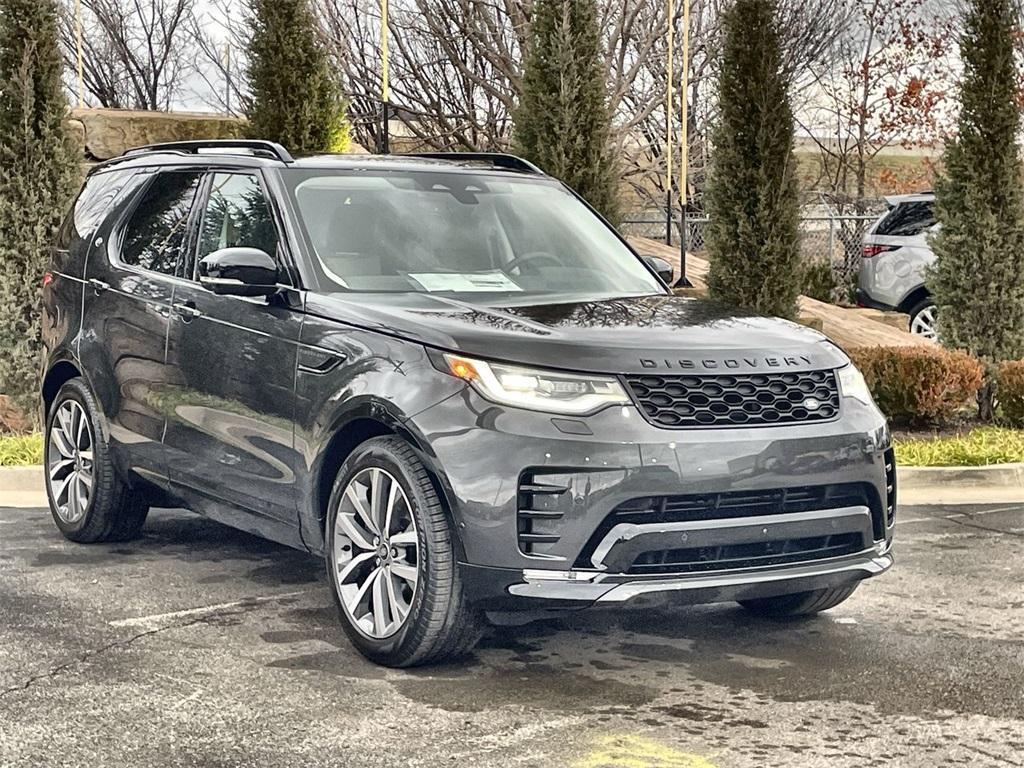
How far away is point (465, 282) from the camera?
21.1ft

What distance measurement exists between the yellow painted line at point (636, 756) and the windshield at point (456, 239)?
2.07 meters

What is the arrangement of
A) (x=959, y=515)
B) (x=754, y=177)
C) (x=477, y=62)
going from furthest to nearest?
(x=477, y=62)
(x=754, y=177)
(x=959, y=515)

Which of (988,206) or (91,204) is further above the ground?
(91,204)

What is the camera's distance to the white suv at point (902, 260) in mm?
17719

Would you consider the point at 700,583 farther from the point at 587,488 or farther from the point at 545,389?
the point at 545,389

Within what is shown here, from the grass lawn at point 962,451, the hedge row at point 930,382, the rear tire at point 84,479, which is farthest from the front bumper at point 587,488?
the hedge row at point 930,382

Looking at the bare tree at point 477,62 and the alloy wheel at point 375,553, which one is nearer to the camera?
the alloy wheel at point 375,553

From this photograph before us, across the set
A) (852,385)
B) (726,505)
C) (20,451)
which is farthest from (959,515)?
(20,451)

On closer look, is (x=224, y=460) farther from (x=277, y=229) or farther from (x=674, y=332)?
(x=674, y=332)

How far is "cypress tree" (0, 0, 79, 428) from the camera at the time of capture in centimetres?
1350

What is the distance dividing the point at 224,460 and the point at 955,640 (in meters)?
3.03

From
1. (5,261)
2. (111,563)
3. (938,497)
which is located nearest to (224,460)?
(111,563)

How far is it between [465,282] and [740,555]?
174 centimetres

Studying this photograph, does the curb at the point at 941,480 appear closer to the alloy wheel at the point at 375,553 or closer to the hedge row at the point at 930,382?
the hedge row at the point at 930,382
